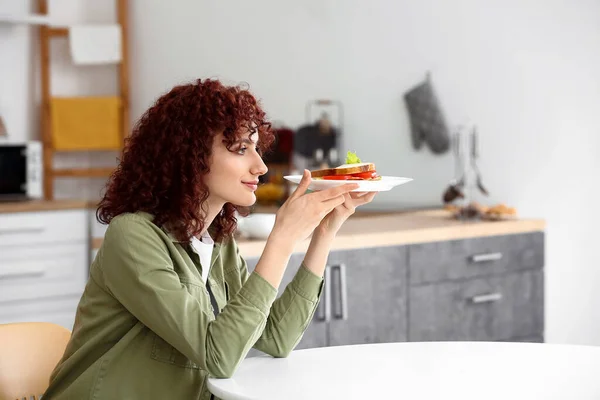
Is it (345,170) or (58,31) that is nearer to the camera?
(345,170)

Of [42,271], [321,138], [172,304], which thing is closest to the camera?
[172,304]

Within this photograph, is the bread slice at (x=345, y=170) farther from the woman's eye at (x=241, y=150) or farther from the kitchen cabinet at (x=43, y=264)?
the kitchen cabinet at (x=43, y=264)

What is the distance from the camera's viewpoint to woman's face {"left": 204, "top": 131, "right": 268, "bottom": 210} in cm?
150

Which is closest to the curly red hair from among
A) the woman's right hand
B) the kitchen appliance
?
the woman's right hand

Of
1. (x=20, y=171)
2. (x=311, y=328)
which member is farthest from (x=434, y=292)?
(x=20, y=171)

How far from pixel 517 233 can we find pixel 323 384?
214 cm

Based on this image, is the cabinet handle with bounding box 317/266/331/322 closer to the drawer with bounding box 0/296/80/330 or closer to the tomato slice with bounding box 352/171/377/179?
the tomato slice with bounding box 352/171/377/179

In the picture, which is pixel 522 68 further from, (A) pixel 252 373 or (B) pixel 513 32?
(A) pixel 252 373

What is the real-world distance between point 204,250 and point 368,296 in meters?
1.51

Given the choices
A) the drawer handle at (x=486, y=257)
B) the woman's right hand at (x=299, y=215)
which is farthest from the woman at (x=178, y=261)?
the drawer handle at (x=486, y=257)

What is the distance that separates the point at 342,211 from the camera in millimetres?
1639

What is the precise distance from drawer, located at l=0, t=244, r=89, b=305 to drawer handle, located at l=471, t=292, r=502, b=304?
2012 mm

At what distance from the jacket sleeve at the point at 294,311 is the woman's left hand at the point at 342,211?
76mm

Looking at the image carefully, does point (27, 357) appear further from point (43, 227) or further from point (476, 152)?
point (43, 227)
